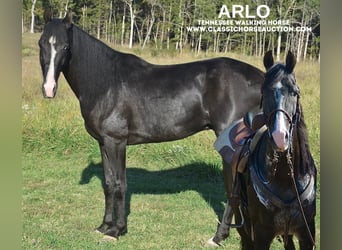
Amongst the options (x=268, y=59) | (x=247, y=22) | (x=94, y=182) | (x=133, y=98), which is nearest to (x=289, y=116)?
(x=268, y=59)

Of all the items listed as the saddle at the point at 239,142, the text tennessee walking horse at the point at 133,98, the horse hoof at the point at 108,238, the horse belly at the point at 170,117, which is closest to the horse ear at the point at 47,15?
the text tennessee walking horse at the point at 133,98

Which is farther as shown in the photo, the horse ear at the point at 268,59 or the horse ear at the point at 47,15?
the horse ear at the point at 47,15

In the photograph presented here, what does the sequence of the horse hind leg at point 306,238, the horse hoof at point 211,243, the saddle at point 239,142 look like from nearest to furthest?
1. the horse hind leg at point 306,238
2. the saddle at point 239,142
3. the horse hoof at point 211,243

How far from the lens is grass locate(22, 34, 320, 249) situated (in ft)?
11.1

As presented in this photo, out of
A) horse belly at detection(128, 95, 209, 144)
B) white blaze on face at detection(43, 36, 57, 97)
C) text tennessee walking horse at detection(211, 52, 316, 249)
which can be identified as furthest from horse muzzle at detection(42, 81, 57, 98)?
text tennessee walking horse at detection(211, 52, 316, 249)

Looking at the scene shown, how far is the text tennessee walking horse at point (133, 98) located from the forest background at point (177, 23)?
133 mm

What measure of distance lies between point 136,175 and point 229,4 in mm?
1495

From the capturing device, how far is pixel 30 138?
351 cm

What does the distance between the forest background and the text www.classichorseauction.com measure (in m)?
0.02

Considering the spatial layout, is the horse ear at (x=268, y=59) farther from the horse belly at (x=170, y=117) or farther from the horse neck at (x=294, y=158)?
the horse belly at (x=170, y=117)

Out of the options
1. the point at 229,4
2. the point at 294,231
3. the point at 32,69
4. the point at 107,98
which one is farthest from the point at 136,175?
the point at 294,231

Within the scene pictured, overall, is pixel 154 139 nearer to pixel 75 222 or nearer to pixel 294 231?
pixel 75 222

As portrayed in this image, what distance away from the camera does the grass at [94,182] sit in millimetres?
3391

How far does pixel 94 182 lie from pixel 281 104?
2159 millimetres
